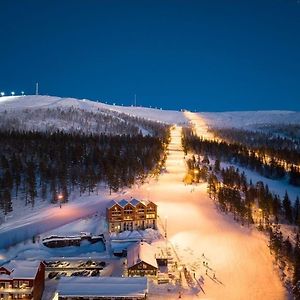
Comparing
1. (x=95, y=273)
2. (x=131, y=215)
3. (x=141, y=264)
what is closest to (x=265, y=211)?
(x=131, y=215)

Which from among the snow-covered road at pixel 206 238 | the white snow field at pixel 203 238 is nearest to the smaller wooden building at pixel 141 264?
the white snow field at pixel 203 238

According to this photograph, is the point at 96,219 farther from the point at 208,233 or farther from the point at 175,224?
the point at 208,233

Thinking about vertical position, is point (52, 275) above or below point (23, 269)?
below

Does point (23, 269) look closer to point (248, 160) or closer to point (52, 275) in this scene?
point (52, 275)

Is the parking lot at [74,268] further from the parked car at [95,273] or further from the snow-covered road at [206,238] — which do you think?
the snow-covered road at [206,238]

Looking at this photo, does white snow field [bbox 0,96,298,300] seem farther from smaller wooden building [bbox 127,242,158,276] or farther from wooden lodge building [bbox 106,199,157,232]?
smaller wooden building [bbox 127,242,158,276]

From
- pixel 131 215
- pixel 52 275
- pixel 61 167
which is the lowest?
pixel 52 275

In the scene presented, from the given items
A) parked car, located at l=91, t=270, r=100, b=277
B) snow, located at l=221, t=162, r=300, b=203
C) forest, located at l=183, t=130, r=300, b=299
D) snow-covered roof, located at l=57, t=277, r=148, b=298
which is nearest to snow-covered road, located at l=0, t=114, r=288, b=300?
forest, located at l=183, t=130, r=300, b=299
